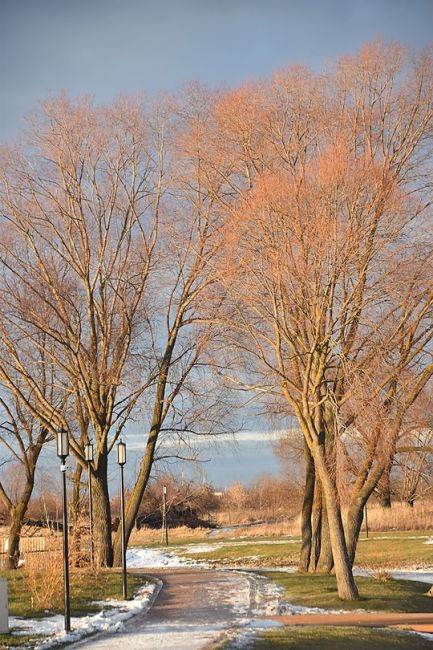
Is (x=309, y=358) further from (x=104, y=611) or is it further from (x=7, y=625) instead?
(x=7, y=625)

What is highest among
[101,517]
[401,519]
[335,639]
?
[101,517]

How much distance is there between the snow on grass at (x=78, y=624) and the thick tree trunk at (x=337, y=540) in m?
3.97

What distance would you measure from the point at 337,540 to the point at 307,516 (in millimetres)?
6221

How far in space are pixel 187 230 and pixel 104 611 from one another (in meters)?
12.8

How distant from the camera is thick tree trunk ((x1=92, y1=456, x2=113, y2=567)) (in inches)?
969

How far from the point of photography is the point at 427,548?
1216 inches

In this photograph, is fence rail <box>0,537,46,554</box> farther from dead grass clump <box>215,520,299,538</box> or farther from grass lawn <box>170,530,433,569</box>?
dead grass clump <box>215,520,299,538</box>

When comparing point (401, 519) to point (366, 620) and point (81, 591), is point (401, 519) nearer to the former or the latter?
point (81, 591)

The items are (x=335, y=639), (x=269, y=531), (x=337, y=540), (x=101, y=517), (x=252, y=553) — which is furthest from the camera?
(x=269, y=531)

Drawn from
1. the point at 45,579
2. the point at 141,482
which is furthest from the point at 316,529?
the point at 45,579

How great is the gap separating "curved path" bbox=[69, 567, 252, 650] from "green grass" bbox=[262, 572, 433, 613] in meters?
1.03

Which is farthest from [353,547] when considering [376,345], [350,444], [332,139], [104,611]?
[332,139]

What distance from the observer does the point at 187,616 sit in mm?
14570

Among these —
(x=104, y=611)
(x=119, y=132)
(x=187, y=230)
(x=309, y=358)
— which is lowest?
(x=104, y=611)
